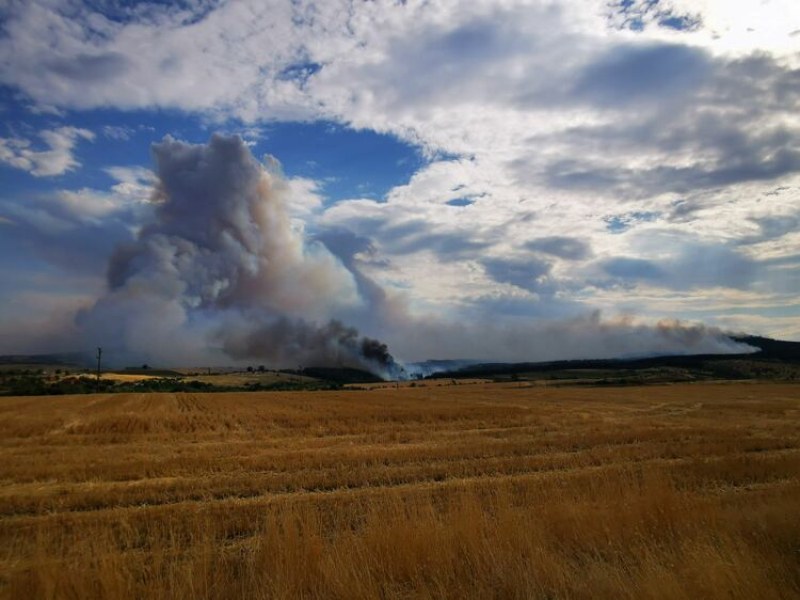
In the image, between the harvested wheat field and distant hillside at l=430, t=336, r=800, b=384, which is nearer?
the harvested wheat field

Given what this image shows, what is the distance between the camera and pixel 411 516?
8.45 m

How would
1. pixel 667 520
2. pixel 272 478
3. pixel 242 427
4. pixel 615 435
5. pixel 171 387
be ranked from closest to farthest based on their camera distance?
pixel 667 520 < pixel 272 478 < pixel 615 435 < pixel 242 427 < pixel 171 387

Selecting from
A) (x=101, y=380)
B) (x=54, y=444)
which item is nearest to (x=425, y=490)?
(x=54, y=444)

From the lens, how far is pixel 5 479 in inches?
634

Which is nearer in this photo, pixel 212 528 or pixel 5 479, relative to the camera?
pixel 212 528

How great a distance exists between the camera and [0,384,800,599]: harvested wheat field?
609cm

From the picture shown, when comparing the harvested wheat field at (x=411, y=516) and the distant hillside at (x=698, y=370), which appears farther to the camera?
the distant hillside at (x=698, y=370)

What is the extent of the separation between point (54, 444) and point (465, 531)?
24.7 metres

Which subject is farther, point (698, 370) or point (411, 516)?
point (698, 370)

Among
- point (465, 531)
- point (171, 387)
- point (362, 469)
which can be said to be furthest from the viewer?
point (171, 387)

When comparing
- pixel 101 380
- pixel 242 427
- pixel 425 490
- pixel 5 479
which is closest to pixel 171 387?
pixel 101 380

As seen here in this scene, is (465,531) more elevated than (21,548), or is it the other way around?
(465,531)

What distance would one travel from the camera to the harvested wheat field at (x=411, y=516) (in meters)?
→ 6.09

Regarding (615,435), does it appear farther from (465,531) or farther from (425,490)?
(465,531)
